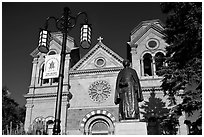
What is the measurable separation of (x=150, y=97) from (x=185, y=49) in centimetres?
736

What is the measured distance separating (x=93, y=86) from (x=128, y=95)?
13.1m

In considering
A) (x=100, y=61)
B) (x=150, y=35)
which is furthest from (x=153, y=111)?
(x=150, y=35)

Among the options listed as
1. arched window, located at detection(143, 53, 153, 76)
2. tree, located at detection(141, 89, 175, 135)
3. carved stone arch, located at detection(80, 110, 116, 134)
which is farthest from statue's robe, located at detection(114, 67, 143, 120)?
arched window, located at detection(143, 53, 153, 76)

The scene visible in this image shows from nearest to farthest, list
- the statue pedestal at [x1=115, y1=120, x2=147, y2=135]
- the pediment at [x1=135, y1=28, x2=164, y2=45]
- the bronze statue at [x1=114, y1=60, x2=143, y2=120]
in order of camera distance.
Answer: the statue pedestal at [x1=115, y1=120, x2=147, y2=135] < the bronze statue at [x1=114, y1=60, x2=143, y2=120] < the pediment at [x1=135, y1=28, x2=164, y2=45]

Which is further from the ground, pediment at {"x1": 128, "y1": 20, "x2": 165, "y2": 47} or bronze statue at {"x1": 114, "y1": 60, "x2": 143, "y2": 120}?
pediment at {"x1": 128, "y1": 20, "x2": 165, "y2": 47}

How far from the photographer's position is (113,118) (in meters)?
19.9

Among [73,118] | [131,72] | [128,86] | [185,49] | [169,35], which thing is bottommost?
[73,118]

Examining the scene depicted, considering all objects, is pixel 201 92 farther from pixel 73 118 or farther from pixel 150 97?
pixel 73 118

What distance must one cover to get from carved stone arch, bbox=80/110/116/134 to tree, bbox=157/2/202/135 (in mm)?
8080

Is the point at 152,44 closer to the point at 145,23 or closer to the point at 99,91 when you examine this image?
the point at 145,23

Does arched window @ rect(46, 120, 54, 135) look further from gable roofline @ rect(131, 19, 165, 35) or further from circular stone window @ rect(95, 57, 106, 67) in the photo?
gable roofline @ rect(131, 19, 165, 35)

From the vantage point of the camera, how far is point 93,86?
21.8 m

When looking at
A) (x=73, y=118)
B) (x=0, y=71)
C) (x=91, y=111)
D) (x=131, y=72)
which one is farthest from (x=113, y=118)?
(x=0, y=71)

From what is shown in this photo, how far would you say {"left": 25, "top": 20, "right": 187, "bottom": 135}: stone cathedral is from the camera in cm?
2031
